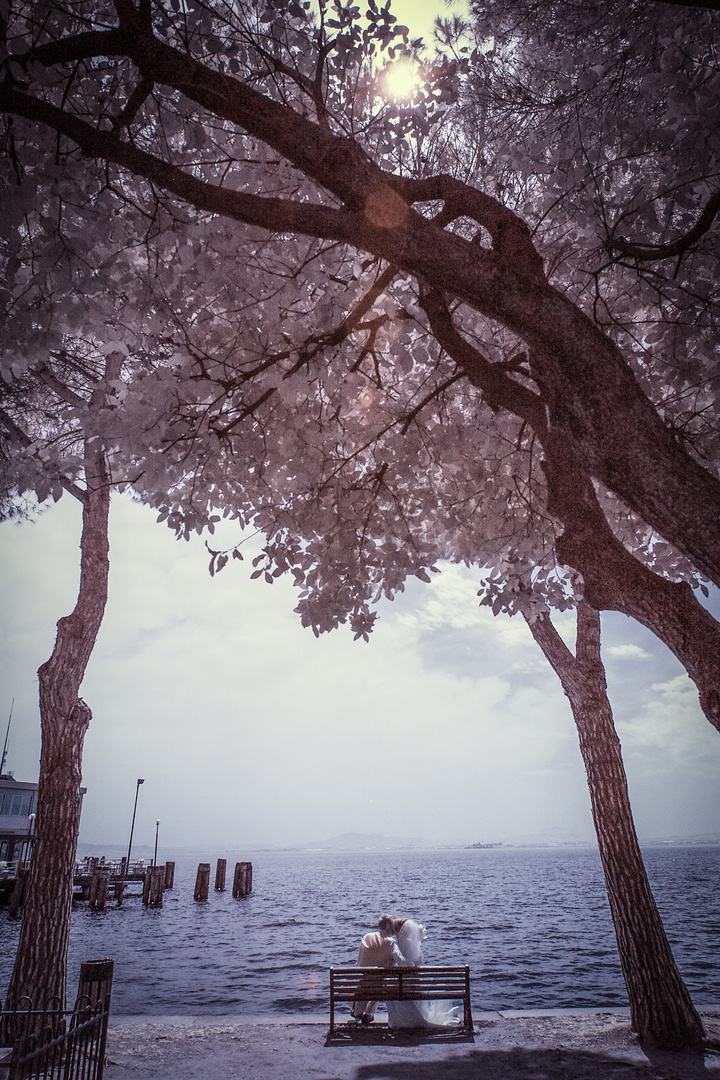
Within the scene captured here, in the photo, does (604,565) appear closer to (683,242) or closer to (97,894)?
(683,242)

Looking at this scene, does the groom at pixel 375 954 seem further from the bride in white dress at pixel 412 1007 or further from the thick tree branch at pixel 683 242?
the thick tree branch at pixel 683 242

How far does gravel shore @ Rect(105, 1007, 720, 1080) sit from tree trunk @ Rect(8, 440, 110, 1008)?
4.92 ft

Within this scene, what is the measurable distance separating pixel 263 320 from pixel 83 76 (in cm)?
225

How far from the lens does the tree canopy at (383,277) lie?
137 inches

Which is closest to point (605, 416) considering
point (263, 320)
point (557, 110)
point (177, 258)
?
point (263, 320)

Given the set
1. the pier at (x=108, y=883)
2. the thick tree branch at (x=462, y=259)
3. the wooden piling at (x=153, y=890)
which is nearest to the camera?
the thick tree branch at (x=462, y=259)

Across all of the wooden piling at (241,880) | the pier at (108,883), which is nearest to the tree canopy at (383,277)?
the pier at (108,883)

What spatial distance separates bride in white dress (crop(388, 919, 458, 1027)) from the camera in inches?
348

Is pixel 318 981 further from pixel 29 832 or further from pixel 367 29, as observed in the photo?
pixel 29 832

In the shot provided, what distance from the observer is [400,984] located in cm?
866

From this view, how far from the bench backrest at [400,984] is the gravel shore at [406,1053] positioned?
507mm

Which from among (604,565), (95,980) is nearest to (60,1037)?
(95,980)

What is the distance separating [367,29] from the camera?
4.92 metres

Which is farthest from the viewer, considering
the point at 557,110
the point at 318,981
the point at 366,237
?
the point at 318,981
